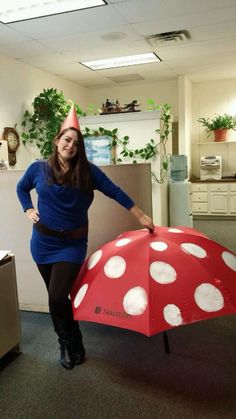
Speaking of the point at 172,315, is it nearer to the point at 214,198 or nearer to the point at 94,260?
the point at 94,260

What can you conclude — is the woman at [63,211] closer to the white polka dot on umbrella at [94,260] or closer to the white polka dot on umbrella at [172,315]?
the white polka dot on umbrella at [94,260]

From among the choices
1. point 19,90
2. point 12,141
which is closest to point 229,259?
point 12,141

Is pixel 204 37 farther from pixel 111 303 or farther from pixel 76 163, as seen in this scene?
pixel 111 303

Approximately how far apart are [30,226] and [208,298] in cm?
174

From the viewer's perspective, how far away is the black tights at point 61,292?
1.88 m

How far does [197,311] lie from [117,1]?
2757 mm

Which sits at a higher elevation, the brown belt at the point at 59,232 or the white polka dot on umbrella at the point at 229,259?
the brown belt at the point at 59,232

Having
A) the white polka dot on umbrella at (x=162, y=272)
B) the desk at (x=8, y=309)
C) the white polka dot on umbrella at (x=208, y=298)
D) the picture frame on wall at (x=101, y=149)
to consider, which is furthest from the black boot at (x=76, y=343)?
the picture frame on wall at (x=101, y=149)

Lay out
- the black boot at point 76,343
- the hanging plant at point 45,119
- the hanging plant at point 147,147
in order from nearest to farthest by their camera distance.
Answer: the black boot at point 76,343 < the hanging plant at point 147,147 < the hanging plant at point 45,119

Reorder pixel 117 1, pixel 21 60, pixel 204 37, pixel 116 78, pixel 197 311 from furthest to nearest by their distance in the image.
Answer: pixel 116 78 → pixel 21 60 → pixel 204 37 → pixel 117 1 → pixel 197 311

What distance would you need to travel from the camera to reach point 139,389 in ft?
6.20

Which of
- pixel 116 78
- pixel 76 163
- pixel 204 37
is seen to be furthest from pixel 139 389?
pixel 116 78

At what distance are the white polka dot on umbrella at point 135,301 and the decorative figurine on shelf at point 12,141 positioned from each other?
11.6ft

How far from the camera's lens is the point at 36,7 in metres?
→ 3.16
